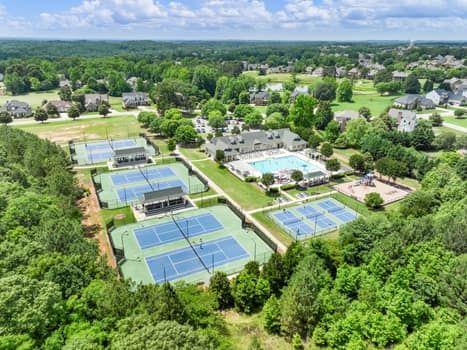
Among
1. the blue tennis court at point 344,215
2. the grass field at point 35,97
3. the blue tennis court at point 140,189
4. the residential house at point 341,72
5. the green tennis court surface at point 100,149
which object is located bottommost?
the green tennis court surface at point 100,149

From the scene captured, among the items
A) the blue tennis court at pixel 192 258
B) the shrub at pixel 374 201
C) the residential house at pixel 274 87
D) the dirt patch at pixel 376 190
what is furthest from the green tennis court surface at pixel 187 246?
the residential house at pixel 274 87

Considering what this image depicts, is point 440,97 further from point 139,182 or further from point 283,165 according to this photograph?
point 139,182

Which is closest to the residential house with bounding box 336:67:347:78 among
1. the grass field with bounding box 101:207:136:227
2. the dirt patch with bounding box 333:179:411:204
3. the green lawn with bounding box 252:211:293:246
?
the dirt patch with bounding box 333:179:411:204

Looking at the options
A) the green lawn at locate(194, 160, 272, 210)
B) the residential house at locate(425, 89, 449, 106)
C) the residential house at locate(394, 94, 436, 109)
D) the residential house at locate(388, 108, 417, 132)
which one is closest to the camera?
the green lawn at locate(194, 160, 272, 210)

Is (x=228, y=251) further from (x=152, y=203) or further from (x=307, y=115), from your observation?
(x=307, y=115)

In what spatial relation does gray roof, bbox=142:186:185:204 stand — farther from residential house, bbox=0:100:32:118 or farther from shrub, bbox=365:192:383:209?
residential house, bbox=0:100:32:118

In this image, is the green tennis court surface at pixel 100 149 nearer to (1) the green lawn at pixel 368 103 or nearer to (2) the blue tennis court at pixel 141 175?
(2) the blue tennis court at pixel 141 175
